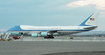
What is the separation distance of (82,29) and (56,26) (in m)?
7.89

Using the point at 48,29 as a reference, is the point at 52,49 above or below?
below

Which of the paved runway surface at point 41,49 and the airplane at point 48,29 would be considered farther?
the airplane at point 48,29

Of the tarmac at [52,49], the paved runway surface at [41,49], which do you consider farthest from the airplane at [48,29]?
the tarmac at [52,49]

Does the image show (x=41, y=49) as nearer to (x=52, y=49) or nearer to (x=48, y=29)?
(x=52, y=49)

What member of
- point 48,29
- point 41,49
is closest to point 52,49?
point 41,49

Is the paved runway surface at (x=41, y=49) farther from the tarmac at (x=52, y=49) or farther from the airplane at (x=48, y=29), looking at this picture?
the airplane at (x=48, y=29)

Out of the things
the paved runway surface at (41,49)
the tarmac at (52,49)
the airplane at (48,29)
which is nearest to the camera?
the tarmac at (52,49)

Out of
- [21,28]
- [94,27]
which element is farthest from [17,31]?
[94,27]

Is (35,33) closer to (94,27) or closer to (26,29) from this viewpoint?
(26,29)

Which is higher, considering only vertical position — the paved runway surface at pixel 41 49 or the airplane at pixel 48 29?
the airplane at pixel 48 29

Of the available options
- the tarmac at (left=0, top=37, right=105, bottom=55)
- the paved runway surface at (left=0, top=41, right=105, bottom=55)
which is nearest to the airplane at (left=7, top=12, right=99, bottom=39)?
the paved runway surface at (left=0, top=41, right=105, bottom=55)

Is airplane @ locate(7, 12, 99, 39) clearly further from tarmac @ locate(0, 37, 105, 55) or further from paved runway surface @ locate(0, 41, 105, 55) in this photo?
tarmac @ locate(0, 37, 105, 55)

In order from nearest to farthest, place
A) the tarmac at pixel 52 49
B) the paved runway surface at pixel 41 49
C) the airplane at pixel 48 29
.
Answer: the tarmac at pixel 52 49 → the paved runway surface at pixel 41 49 → the airplane at pixel 48 29

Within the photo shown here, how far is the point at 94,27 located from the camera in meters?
43.5
